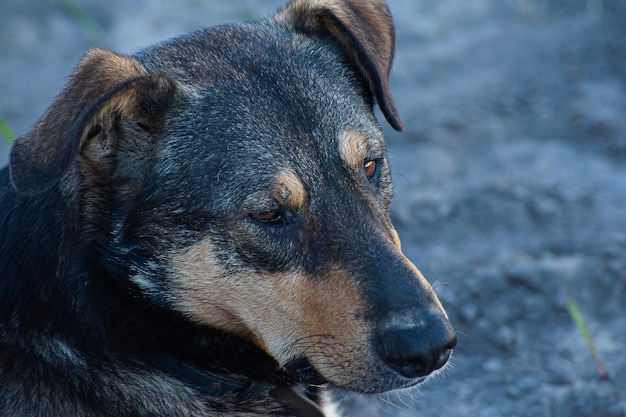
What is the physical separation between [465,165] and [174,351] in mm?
3707

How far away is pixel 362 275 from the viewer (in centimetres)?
323

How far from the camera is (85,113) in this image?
9.84 feet

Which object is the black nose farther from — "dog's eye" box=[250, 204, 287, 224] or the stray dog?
"dog's eye" box=[250, 204, 287, 224]

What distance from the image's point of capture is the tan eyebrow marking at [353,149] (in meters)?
3.48

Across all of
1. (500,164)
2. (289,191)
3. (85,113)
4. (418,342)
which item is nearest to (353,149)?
(289,191)

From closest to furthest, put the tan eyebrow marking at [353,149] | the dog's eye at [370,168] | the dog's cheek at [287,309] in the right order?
1. the dog's cheek at [287,309]
2. the tan eyebrow marking at [353,149]
3. the dog's eye at [370,168]

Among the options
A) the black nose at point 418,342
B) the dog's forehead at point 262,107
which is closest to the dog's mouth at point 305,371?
the black nose at point 418,342

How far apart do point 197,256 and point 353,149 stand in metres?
0.81

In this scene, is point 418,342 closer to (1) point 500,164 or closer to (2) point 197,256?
(2) point 197,256

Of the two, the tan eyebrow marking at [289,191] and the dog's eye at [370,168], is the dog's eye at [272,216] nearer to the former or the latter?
the tan eyebrow marking at [289,191]

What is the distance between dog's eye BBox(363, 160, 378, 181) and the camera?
364cm

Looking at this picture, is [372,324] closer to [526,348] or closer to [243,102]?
[243,102]

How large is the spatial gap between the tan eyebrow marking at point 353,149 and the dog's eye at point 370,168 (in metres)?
0.07

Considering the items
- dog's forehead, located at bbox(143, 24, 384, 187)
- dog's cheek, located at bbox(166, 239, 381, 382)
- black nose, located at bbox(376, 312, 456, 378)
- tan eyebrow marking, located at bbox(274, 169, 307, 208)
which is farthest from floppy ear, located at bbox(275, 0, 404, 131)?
black nose, located at bbox(376, 312, 456, 378)
